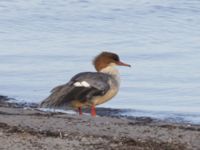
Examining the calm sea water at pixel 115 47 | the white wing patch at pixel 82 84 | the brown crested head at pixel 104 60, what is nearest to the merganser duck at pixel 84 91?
the white wing patch at pixel 82 84

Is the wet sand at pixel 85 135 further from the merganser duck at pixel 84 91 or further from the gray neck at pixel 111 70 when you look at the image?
the gray neck at pixel 111 70

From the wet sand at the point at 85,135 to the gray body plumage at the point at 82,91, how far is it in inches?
42.5

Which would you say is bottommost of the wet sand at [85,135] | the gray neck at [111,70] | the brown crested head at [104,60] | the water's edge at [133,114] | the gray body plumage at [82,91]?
the wet sand at [85,135]

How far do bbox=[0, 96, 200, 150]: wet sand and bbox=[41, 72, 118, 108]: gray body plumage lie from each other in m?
1.08

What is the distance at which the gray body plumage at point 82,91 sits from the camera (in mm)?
10500

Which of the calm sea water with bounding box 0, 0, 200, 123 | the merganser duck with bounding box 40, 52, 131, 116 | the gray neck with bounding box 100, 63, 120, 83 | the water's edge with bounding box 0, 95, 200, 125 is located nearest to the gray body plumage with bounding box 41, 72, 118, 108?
the merganser duck with bounding box 40, 52, 131, 116

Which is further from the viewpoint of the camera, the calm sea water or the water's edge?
the calm sea water

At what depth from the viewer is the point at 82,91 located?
1066cm

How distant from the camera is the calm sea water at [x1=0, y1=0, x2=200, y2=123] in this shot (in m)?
13.0

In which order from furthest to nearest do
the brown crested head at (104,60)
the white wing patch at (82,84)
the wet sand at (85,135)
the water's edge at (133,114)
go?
the brown crested head at (104,60) < the water's edge at (133,114) < the white wing patch at (82,84) < the wet sand at (85,135)

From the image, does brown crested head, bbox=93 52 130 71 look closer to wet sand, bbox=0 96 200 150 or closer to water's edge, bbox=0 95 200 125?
water's edge, bbox=0 95 200 125

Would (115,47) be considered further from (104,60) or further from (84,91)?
(84,91)

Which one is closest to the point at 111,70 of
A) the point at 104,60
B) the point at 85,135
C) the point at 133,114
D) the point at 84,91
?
the point at 104,60

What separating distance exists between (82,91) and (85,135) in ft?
8.90
